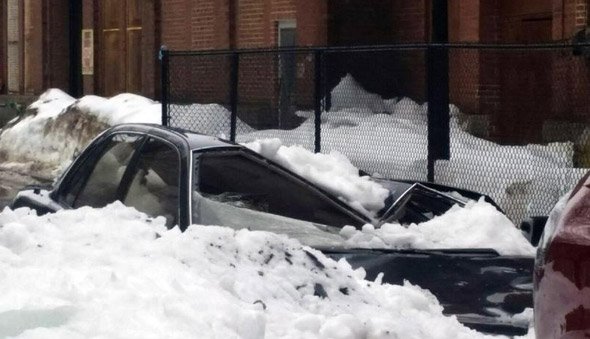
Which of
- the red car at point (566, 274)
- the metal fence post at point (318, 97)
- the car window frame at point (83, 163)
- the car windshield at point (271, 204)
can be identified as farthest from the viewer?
the metal fence post at point (318, 97)

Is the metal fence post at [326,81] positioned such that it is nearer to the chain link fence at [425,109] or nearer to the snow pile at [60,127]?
the chain link fence at [425,109]

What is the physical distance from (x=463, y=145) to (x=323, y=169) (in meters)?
5.27

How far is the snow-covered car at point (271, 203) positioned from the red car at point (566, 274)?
1798 mm

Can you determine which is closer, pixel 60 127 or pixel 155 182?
pixel 155 182

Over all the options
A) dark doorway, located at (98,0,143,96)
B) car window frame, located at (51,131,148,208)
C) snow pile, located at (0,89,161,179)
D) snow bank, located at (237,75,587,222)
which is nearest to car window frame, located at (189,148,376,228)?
car window frame, located at (51,131,148,208)

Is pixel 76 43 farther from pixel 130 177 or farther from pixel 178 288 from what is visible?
pixel 178 288

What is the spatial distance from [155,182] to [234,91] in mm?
7896

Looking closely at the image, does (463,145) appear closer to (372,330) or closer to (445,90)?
(445,90)

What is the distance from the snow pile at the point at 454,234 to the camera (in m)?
7.47

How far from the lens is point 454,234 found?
25.2 feet

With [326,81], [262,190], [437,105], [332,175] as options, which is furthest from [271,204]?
[326,81]

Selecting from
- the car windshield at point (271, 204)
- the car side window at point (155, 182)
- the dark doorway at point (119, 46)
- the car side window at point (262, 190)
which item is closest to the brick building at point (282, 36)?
the dark doorway at point (119, 46)

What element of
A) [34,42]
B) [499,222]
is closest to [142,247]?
[499,222]

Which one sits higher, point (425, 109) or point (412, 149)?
point (425, 109)
